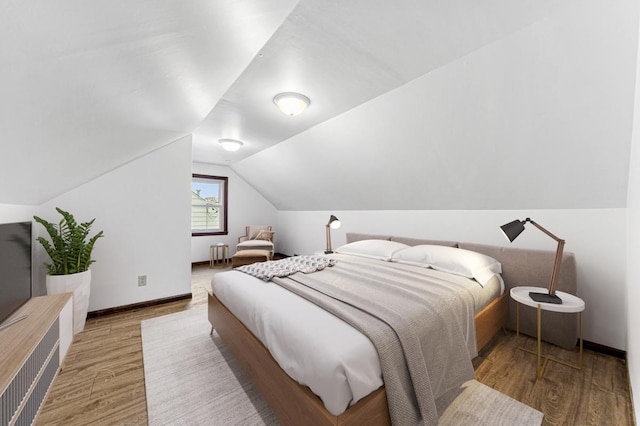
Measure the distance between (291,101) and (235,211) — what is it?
4126mm

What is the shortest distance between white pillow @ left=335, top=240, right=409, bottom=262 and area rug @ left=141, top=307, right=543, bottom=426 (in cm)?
150

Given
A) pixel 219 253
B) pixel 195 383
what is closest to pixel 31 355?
pixel 195 383

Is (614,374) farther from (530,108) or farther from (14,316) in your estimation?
(14,316)

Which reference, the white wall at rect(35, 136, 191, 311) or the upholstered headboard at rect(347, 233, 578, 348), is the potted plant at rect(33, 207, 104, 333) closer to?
the white wall at rect(35, 136, 191, 311)

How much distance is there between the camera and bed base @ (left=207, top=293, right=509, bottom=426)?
1053mm

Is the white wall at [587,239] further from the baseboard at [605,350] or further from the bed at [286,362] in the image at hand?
the bed at [286,362]

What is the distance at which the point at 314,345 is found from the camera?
3.82ft

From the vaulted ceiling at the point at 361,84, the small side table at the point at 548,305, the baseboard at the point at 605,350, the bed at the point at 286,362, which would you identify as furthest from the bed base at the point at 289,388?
the vaulted ceiling at the point at 361,84

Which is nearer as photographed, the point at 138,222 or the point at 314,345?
the point at 314,345

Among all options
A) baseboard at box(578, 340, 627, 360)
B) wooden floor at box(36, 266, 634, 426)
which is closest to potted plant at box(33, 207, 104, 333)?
wooden floor at box(36, 266, 634, 426)

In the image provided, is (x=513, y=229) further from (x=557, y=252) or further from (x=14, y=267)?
(x=14, y=267)

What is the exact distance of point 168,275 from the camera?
3246 mm

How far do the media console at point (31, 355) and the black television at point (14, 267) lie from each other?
9cm

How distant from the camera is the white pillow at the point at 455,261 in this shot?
7.24 ft
